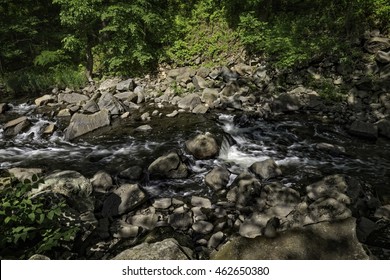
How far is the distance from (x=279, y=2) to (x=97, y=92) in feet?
38.7

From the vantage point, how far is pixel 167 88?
15031 millimetres

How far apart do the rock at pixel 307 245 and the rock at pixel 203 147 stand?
466 centimetres

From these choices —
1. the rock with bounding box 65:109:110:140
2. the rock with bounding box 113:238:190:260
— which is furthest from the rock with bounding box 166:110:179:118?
the rock with bounding box 113:238:190:260

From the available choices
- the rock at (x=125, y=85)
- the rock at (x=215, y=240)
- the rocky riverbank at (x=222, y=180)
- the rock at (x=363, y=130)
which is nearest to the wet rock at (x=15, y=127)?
the rocky riverbank at (x=222, y=180)

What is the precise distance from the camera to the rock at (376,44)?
1194 centimetres

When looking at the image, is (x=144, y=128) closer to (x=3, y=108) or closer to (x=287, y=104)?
(x=287, y=104)

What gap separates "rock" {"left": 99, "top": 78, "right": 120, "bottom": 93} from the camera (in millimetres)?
15745

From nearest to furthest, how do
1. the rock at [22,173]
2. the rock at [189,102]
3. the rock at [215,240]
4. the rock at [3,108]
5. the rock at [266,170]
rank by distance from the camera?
the rock at [215,240] → the rock at [22,173] → the rock at [266,170] → the rock at [189,102] → the rock at [3,108]

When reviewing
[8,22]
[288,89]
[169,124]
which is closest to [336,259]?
[169,124]

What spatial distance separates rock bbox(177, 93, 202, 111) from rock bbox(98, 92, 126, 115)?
9.04 ft

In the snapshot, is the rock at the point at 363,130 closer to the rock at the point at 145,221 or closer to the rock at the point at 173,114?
the rock at the point at 173,114

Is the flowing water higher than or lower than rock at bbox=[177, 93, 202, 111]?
lower

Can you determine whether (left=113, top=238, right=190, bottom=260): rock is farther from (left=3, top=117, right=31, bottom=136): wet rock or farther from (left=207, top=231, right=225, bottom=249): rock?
(left=3, top=117, right=31, bottom=136): wet rock

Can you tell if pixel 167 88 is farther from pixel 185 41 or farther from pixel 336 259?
pixel 336 259
